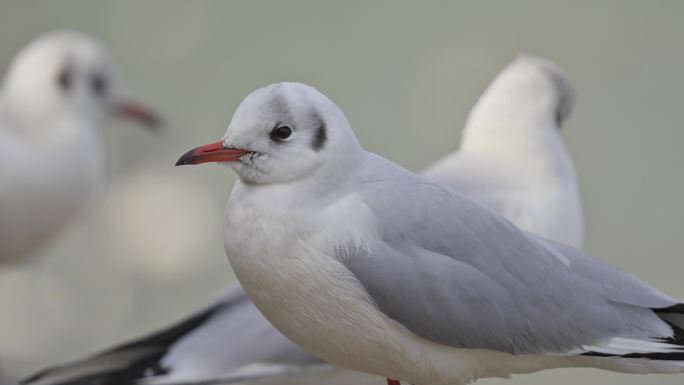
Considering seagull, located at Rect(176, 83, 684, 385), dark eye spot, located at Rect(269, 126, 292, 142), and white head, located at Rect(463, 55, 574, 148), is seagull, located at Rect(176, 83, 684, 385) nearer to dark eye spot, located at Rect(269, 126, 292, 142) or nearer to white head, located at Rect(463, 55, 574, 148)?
dark eye spot, located at Rect(269, 126, 292, 142)

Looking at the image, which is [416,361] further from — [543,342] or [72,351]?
[72,351]

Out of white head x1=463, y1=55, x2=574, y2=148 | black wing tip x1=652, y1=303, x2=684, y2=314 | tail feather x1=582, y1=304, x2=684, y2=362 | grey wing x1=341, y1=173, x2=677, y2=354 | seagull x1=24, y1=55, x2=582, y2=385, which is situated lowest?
tail feather x1=582, y1=304, x2=684, y2=362

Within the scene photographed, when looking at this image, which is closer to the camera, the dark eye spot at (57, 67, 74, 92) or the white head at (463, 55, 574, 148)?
the white head at (463, 55, 574, 148)

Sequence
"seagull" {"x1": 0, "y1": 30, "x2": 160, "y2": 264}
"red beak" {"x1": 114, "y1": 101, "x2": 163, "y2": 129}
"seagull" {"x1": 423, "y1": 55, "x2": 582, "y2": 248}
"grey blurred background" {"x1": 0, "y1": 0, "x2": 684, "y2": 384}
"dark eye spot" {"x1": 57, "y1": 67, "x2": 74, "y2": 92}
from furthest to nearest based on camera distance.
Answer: "grey blurred background" {"x1": 0, "y1": 0, "x2": 684, "y2": 384} < "red beak" {"x1": 114, "y1": 101, "x2": 163, "y2": 129} < "dark eye spot" {"x1": 57, "y1": 67, "x2": 74, "y2": 92} < "seagull" {"x1": 0, "y1": 30, "x2": 160, "y2": 264} < "seagull" {"x1": 423, "y1": 55, "x2": 582, "y2": 248}

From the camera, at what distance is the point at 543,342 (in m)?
1.08

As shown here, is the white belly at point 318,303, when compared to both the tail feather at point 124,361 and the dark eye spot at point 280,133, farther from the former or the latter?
the tail feather at point 124,361

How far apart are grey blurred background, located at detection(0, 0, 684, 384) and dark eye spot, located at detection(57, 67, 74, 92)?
1.72 ft

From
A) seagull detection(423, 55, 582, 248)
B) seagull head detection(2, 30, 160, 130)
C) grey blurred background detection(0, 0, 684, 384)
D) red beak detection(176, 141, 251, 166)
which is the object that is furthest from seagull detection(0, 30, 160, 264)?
red beak detection(176, 141, 251, 166)

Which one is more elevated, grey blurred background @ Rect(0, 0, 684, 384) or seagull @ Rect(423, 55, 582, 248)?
grey blurred background @ Rect(0, 0, 684, 384)

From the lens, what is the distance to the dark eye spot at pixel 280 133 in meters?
1.04

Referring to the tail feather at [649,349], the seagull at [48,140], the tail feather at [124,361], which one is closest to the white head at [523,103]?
the tail feather at [124,361]

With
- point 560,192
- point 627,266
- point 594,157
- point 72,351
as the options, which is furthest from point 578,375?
point 72,351

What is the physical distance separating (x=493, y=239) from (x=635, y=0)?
85.9 inches

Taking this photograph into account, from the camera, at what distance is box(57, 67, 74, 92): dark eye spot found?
2.46 meters
